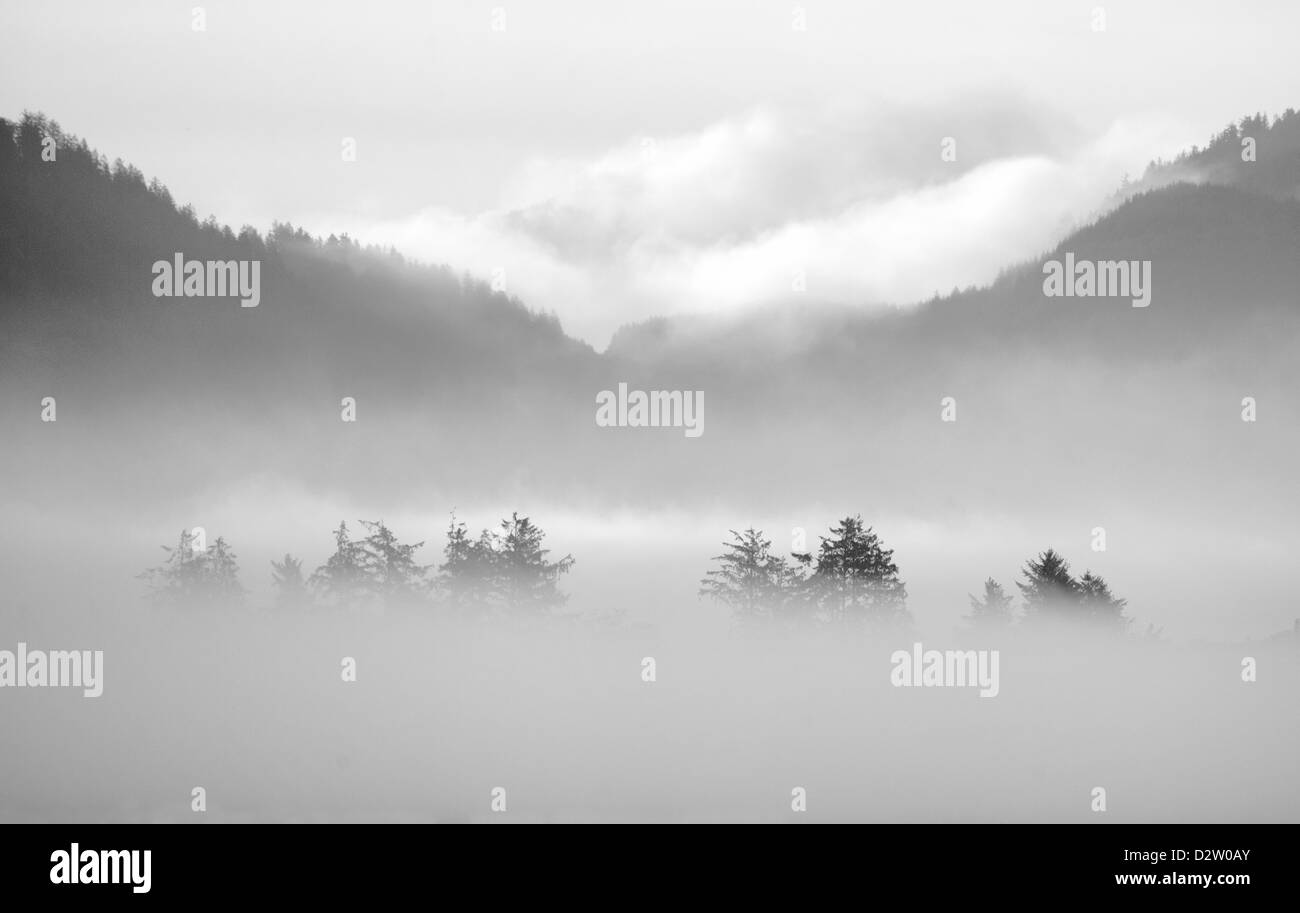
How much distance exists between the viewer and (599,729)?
105 feet

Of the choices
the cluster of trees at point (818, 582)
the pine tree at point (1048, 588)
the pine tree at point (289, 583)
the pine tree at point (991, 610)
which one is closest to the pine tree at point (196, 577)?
the pine tree at point (289, 583)

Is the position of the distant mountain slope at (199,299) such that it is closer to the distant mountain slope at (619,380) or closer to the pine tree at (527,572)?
the distant mountain slope at (619,380)

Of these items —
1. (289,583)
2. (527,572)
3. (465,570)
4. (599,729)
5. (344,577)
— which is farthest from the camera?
(289,583)

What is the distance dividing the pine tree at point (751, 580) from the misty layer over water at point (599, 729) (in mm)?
732

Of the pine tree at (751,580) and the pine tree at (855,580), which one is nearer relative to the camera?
the pine tree at (855,580)

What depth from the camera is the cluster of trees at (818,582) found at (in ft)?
103

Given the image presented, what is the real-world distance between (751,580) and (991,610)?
778 cm

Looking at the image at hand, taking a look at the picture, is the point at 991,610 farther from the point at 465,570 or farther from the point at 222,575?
the point at 222,575

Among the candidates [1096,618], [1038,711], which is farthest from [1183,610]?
[1038,711]

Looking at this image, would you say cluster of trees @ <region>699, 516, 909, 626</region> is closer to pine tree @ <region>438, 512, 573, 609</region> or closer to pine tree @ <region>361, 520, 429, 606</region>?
pine tree @ <region>438, 512, 573, 609</region>

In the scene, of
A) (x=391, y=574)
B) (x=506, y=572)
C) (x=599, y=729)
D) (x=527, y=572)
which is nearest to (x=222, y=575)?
(x=391, y=574)
